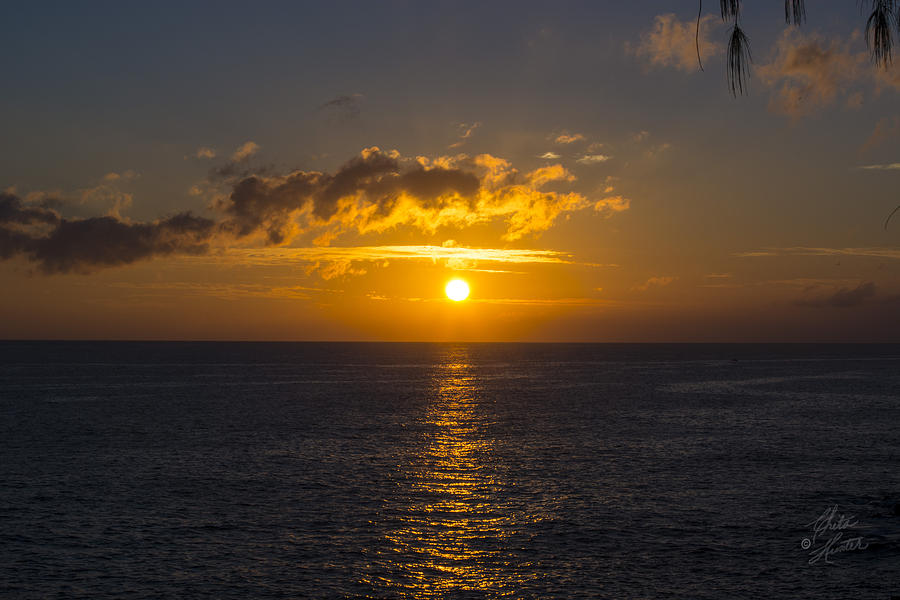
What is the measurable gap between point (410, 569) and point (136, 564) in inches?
459

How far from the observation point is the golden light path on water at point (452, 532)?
95.7 ft

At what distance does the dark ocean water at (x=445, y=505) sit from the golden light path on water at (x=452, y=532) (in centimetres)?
14

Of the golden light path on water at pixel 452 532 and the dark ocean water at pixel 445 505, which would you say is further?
the dark ocean water at pixel 445 505

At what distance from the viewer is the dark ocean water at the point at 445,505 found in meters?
29.6

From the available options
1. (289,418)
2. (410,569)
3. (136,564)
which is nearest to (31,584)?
(136,564)

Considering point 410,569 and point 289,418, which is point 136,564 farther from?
point 289,418

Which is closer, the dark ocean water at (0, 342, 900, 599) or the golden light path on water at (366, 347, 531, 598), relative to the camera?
the golden light path on water at (366, 347, 531, 598)

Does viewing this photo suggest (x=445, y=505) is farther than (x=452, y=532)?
Yes

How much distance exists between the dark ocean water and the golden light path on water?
14 centimetres

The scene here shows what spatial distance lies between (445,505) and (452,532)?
5864 mm

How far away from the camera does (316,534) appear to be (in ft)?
117

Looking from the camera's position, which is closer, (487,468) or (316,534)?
(316,534)

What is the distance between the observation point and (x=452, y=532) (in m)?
36.0

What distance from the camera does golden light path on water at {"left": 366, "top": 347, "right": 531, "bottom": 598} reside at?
1148 inches
